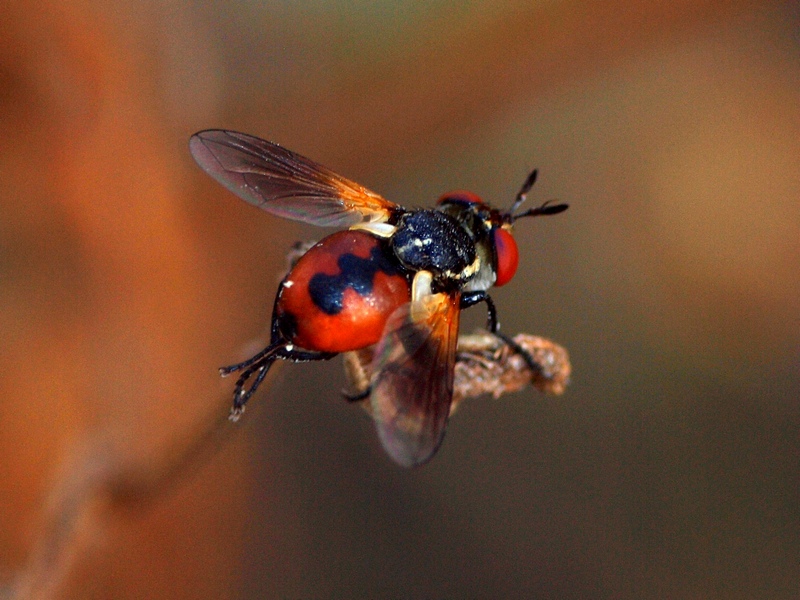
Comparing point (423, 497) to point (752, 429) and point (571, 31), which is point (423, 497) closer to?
point (752, 429)

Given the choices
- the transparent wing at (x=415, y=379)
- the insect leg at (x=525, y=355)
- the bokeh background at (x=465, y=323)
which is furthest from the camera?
the bokeh background at (x=465, y=323)

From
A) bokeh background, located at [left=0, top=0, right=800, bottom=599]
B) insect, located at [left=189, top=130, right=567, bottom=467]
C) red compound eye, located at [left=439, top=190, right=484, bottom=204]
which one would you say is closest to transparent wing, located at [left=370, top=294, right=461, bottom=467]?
insect, located at [left=189, top=130, right=567, bottom=467]

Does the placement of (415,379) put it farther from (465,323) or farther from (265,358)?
(465,323)

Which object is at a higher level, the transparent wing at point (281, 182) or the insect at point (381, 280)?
the transparent wing at point (281, 182)

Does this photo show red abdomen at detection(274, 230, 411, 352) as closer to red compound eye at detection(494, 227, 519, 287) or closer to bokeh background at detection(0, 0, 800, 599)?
red compound eye at detection(494, 227, 519, 287)

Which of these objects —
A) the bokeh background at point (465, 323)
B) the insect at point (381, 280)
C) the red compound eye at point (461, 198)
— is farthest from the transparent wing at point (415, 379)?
the bokeh background at point (465, 323)

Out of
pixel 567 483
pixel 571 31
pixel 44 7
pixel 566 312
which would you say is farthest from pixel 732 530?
pixel 44 7

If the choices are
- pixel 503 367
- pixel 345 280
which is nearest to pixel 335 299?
pixel 345 280

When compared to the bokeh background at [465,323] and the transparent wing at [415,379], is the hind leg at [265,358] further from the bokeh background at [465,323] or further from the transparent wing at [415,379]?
the bokeh background at [465,323]
